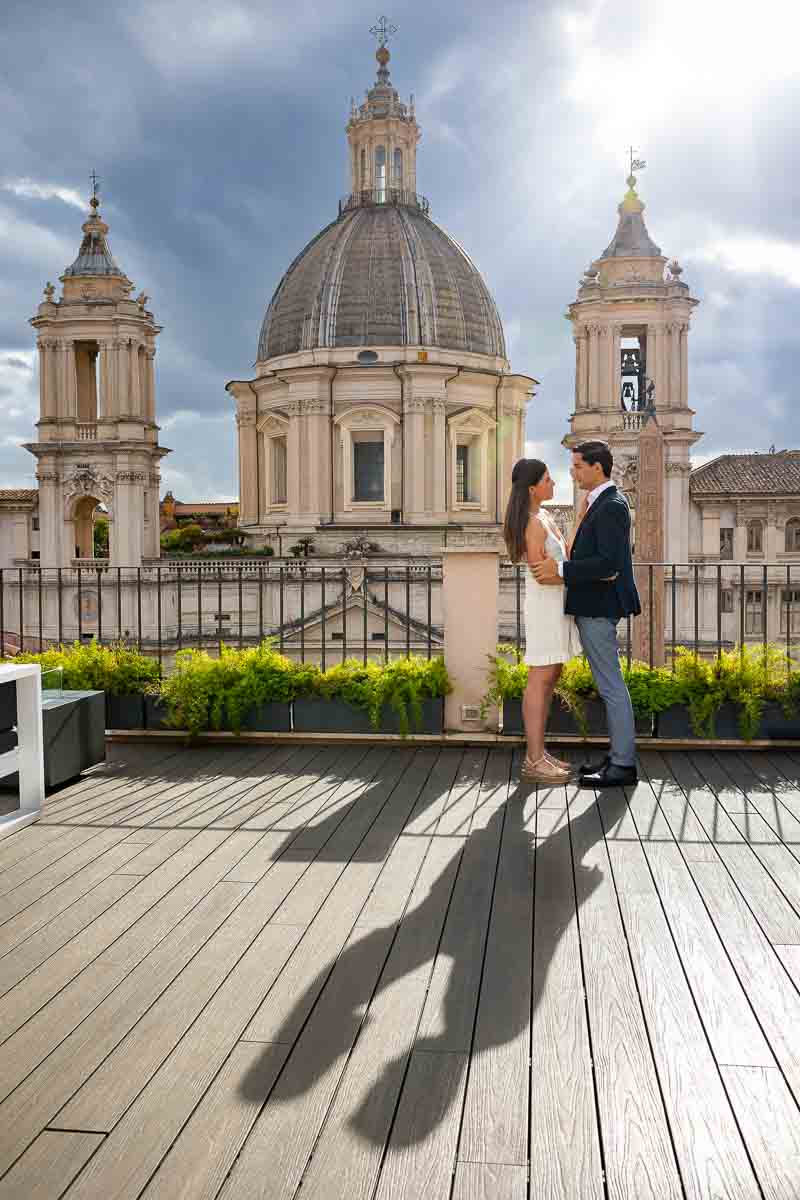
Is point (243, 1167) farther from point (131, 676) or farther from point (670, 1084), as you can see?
point (131, 676)

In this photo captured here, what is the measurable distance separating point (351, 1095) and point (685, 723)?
4.65 meters

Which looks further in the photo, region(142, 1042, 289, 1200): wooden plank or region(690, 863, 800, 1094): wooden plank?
region(690, 863, 800, 1094): wooden plank

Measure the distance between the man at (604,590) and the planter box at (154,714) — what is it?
2982 millimetres

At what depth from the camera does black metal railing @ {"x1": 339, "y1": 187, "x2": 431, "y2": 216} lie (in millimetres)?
47062

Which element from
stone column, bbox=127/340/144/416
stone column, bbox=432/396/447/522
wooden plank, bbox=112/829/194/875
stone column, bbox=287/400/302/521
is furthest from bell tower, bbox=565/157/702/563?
wooden plank, bbox=112/829/194/875

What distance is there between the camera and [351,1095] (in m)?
2.49

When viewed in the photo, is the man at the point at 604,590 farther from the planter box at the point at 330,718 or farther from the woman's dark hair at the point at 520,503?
the planter box at the point at 330,718

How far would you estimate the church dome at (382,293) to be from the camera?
42.5 metres

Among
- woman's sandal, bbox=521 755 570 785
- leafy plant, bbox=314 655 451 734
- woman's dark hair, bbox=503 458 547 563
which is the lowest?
woman's sandal, bbox=521 755 570 785

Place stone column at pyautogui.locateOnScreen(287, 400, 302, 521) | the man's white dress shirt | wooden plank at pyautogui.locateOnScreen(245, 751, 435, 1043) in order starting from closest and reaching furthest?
wooden plank at pyautogui.locateOnScreen(245, 751, 435, 1043) → the man's white dress shirt → stone column at pyautogui.locateOnScreen(287, 400, 302, 521)

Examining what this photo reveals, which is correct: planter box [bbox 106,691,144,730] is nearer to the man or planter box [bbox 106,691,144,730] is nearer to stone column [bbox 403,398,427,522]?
the man

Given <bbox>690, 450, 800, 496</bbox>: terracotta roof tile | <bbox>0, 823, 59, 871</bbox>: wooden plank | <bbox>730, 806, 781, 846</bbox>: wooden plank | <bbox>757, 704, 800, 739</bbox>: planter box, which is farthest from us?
<bbox>690, 450, 800, 496</bbox>: terracotta roof tile

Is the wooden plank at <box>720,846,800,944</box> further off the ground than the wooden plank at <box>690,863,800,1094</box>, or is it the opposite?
the wooden plank at <box>720,846,800,944</box>

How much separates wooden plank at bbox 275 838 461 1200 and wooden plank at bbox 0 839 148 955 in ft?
3.92
